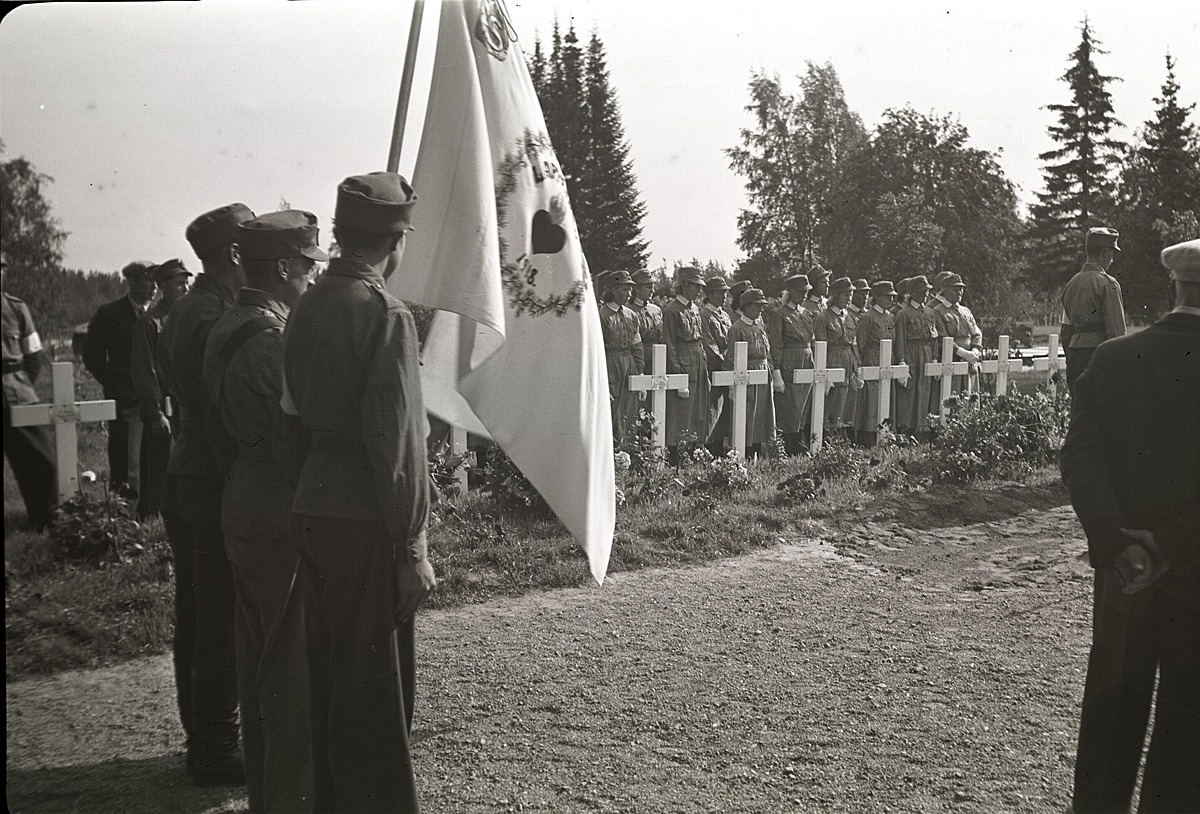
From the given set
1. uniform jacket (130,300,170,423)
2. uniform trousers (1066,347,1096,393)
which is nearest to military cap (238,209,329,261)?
uniform jacket (130,300,170,423)

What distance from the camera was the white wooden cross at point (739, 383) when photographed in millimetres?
8398

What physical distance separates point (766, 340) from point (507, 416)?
6970 mm

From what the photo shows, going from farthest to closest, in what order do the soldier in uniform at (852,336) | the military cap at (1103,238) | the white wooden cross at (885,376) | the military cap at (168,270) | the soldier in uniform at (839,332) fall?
1. the soldier in uniform at (839,332)
2. the soldier in uniform at (852,336)
3. the white wooden cross at (885,376)
4. the military cap at (1103,238)
5. the military cap at (168,270)

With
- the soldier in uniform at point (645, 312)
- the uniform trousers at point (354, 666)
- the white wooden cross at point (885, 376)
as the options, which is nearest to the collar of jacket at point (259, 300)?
the uniform trousers at point (354, 666)

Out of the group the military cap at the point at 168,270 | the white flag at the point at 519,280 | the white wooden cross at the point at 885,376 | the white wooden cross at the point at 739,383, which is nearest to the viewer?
the white flag at the point at 519,280

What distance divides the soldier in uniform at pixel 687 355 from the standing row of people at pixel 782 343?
0.04 ft

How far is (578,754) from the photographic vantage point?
3.58 metres

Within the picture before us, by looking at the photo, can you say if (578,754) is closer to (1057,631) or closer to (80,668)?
(80,668)

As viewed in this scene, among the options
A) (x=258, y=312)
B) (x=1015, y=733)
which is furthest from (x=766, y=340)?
(x=258, y=312)

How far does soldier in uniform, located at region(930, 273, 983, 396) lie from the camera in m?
9.56

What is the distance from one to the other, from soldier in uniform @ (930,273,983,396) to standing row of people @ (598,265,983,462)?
0.04 feet

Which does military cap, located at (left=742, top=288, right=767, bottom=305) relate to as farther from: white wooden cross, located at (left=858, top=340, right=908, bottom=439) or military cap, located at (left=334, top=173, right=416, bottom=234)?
military cap, located at (left=334, top=173, right=416, bottom=234)

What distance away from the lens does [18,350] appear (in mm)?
3186

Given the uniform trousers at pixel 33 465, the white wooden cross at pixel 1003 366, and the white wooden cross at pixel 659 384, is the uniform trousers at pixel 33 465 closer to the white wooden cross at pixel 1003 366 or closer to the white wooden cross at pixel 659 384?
the white wooden cross at pixel 659 384
